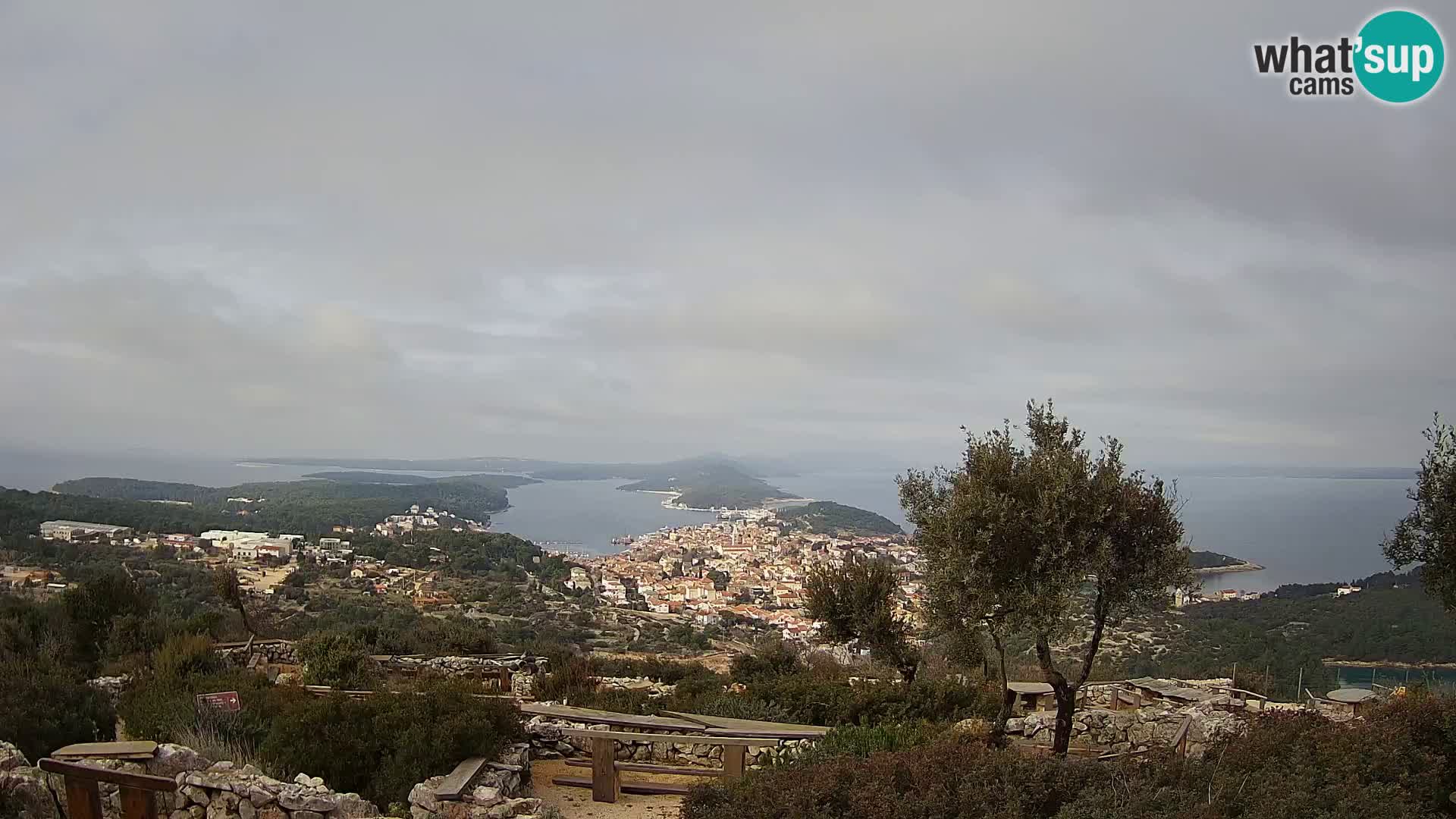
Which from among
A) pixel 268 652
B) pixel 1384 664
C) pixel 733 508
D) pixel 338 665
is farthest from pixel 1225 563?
pixel 733 508

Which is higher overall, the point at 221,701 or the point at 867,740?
the point at 221,701

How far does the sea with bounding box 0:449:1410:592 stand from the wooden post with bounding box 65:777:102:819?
25.4 ft

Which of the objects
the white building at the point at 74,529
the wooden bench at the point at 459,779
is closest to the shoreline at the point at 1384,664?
the wooden bench at the point at 459,779

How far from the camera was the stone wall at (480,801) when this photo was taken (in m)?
6.20

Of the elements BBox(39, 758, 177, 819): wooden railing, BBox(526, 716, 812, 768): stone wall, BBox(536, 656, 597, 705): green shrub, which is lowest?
BBox(536, 656, 597, 705): green shrub

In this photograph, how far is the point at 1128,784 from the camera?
5379mm

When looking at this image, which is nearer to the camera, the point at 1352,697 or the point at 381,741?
the point at 381,741

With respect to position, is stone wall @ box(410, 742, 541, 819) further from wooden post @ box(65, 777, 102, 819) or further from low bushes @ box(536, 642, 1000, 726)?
low bushes @ box(536, 642, 1000, 726)

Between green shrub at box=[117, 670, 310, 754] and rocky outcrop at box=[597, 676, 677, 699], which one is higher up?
green shrub at box=[117, 670, 310, 754]

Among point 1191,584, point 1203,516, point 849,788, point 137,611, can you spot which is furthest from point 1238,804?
point 1203,516

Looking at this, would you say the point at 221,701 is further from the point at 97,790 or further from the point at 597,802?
the point at 597,802

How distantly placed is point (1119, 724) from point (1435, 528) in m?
4.42

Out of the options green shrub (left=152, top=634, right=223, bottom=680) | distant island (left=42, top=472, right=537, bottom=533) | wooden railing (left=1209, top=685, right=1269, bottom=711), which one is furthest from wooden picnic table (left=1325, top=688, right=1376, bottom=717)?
distant island (left=42, top=472, right=537, bottom=533)

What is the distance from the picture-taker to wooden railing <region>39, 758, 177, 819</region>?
186 inches
